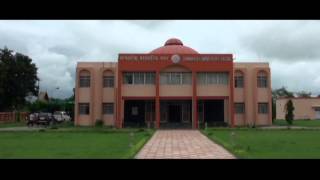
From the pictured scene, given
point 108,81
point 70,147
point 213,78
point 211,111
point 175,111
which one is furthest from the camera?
point 108,81

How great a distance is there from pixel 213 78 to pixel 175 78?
355 centimetres

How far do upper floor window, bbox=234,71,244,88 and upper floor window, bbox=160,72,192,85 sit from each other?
18.5ft

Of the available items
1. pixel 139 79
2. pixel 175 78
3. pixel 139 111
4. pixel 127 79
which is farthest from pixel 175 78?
pixel 139 111

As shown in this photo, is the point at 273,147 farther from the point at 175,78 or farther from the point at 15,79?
the point at 15,79

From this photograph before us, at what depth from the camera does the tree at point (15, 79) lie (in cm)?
5588

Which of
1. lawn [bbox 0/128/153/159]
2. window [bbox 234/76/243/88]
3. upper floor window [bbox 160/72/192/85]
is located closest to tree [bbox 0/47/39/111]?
upper floor window [bbox 160/72/192/85]

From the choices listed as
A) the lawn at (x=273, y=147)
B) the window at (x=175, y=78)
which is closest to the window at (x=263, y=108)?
the window at (x=175, y=78)

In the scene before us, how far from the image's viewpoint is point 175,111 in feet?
136

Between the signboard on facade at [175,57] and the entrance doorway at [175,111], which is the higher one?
the signboard on facade at [175,57]

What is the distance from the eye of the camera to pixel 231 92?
127 ft

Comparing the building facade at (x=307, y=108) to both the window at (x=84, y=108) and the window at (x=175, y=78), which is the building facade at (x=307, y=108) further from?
the window at (x=84, y=108)

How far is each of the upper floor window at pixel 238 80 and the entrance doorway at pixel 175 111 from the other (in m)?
5.22
